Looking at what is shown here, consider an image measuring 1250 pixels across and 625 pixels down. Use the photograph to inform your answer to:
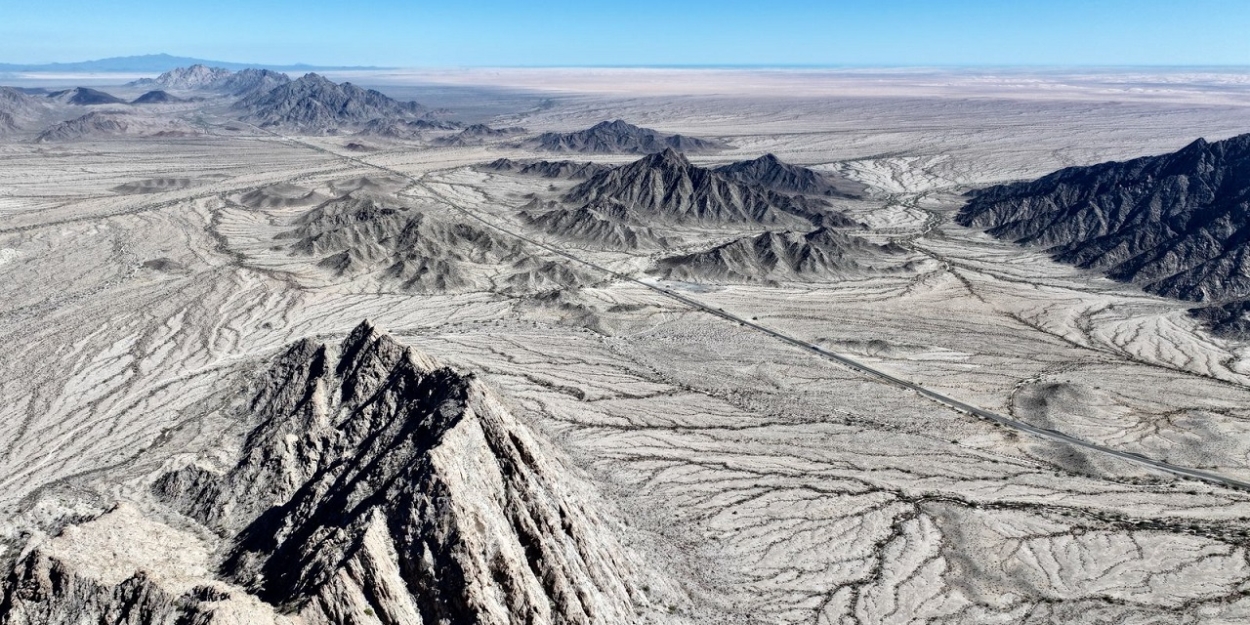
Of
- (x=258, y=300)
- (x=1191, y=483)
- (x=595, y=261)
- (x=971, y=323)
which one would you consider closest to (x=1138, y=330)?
(x=971, y=323)

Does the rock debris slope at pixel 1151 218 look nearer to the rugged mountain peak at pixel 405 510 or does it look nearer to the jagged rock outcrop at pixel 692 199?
the jagged rock outcrop at pixel 692 199

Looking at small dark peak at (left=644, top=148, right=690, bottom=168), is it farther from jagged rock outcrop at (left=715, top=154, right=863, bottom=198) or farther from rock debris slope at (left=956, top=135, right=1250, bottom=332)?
rock debris slope at (left=956, top=135, right=1250, bottom=332)

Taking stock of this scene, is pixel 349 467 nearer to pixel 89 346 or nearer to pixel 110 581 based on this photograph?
pixel 110 581

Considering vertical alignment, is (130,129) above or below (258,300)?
above

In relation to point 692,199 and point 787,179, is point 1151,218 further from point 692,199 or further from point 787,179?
point 692,199

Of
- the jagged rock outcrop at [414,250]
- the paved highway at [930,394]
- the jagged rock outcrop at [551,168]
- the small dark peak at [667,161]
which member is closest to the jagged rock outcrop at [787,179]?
the small dark peak at [667,161]

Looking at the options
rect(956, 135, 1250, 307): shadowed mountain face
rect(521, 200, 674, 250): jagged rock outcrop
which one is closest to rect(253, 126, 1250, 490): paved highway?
rect(521, 200, 674, 250): jagged rock outcrop
